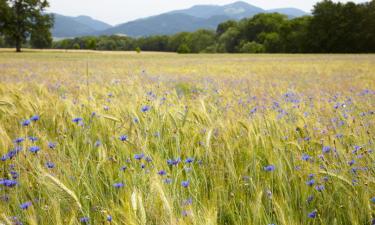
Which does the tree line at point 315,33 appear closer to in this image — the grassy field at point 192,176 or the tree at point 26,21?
the tree at point 26,21

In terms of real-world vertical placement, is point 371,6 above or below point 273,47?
above

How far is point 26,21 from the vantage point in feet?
171

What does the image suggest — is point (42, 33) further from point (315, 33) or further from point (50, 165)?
point (50, 165)

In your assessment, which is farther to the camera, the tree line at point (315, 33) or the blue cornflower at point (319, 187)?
the tree line at point (315, 33)

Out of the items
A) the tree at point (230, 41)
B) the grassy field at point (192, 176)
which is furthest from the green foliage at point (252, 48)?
the grassy field at point (192, 176)

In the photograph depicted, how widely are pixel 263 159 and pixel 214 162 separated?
29 cm

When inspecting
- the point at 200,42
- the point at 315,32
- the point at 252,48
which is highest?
the point at 200,42

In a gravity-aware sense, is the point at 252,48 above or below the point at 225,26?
below

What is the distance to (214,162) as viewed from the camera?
6.44 feet

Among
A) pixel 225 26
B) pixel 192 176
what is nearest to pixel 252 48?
pixel 225 26

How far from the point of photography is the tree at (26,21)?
50.4m

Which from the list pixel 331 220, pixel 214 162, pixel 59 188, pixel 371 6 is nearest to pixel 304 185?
pixel 331 220

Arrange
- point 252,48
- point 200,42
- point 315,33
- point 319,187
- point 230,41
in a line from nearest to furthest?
point 319,187
point 315,33
point 252,48
point 230,41
point 200,42

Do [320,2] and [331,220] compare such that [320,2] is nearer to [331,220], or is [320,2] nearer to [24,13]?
[24,13]
